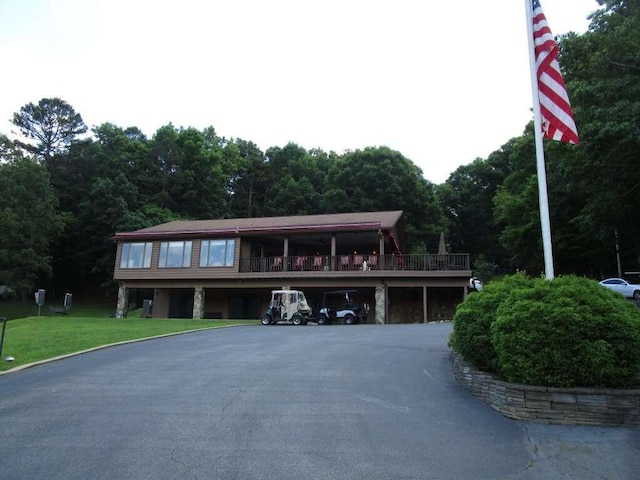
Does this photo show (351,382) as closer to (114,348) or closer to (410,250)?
(114,348)

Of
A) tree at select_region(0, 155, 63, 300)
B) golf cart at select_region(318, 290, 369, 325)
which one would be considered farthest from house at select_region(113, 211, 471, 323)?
tree at select_region(0, 155, 63, 300)

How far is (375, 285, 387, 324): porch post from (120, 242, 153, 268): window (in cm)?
1451

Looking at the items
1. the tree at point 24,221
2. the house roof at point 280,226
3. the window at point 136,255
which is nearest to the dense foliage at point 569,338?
the house roof at point 280,226

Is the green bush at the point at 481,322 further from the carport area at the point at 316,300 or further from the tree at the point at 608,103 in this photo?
the carport area at the point at 316,300

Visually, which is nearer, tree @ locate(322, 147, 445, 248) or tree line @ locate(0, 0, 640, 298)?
tree line @ locate(0, 0, 640, 298)

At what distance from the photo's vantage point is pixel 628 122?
49.3 feet

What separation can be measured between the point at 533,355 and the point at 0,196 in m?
43.7

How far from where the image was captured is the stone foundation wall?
6.48m

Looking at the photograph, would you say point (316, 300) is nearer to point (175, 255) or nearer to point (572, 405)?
point (175, 255)

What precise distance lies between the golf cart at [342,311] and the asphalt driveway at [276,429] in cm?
1443

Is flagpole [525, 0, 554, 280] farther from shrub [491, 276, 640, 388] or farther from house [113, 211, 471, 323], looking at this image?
house [113, 211, 471, 323]

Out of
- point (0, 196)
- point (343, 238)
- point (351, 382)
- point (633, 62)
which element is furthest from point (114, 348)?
point (0, 196)

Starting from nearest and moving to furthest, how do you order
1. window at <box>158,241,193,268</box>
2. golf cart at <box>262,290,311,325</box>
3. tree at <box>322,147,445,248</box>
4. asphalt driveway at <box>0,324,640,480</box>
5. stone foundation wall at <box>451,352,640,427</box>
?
asphalt driveway at <box>0,324,640,480</box>
stone foundation wall at <box>451,352,640,427</box>
golf cart at <box>262,290,311,325</box>
window at <box>158,241,193,268</box>
tree at <box>322,147,445,248</box>

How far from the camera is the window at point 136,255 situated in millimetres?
32531
